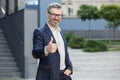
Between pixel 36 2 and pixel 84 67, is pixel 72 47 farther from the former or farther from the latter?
pixel 36 2

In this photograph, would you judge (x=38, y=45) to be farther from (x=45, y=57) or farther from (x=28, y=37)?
(x=28, y=37)

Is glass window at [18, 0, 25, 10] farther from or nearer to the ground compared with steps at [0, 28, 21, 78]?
farther from the ground

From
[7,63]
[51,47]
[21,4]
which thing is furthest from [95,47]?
[51,47]

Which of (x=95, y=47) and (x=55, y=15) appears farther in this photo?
(x=95, y=47)

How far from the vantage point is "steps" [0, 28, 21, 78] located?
14508mm

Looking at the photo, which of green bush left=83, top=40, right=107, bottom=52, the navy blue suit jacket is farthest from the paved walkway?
the navy blue suit jacket

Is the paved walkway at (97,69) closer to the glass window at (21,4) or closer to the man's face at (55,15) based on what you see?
the glass window at (21,4)

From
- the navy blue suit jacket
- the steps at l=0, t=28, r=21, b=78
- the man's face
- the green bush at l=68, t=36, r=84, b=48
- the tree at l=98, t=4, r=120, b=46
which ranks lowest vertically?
the green bush at l=68, t=36, r=84, b=48

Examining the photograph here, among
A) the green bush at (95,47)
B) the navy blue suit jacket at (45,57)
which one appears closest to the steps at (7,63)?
the green bush at (95,47)

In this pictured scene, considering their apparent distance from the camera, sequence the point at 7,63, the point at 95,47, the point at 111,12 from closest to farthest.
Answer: the point at 7,63, the point at 95,47, the point at 111,12

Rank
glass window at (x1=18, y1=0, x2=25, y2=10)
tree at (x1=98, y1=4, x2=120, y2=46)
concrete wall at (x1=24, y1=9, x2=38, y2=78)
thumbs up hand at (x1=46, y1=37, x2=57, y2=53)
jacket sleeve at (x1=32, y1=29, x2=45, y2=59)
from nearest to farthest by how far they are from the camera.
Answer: thumbs up hand at (x1=46, y1=37, x2=57, y2=53) → jacket sleeve at (x1=32, y1=29, x2=45, y2=59) → concrete wall at (x1=24, y1=9, x2=38, y2=78) → glass window at (x1=18, y1=0, x2=25, y2=10) → tree at (x1=98, y1=4, x2=120, y2=46)

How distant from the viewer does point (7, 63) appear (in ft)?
50.7

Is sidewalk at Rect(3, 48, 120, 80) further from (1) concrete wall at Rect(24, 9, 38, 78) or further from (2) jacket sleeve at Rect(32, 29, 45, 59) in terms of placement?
(2) jacket sleeve at Rect(32, 29, 45, 59)

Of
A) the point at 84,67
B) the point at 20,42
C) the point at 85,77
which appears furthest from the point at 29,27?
the point at 84,67
